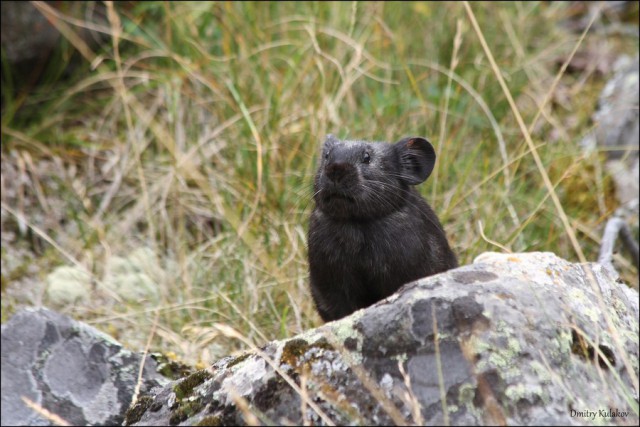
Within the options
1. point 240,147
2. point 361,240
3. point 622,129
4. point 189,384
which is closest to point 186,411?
point 189,384

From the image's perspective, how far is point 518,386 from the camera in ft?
6.77

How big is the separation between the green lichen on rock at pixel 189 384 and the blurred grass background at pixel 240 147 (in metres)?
1.72

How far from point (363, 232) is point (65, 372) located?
1320 millimetres

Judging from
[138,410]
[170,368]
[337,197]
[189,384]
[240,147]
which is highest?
[337,197]

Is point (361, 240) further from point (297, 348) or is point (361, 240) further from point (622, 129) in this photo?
point (622, 129)

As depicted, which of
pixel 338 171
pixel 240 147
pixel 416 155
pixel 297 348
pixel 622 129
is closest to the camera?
pixel 297 348

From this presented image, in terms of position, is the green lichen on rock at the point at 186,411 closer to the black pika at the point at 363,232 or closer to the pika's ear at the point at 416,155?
the black pika at the point at 363,232

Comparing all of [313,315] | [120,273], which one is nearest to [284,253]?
[313,315]

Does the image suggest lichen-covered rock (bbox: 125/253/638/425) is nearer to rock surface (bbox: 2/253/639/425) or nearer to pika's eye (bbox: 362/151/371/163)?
rock surface (bbox: 2/253/639/425)

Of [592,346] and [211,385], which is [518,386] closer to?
[592,346]

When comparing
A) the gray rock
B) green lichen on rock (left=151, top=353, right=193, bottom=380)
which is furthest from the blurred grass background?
green lichen on rock (left=151, top=353, right=193, bottom=380)

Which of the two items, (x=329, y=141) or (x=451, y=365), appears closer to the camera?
(x=451, y=365)

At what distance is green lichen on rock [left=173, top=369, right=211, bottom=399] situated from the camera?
2422 millimetres

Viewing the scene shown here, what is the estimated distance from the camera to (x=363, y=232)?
3082mm
